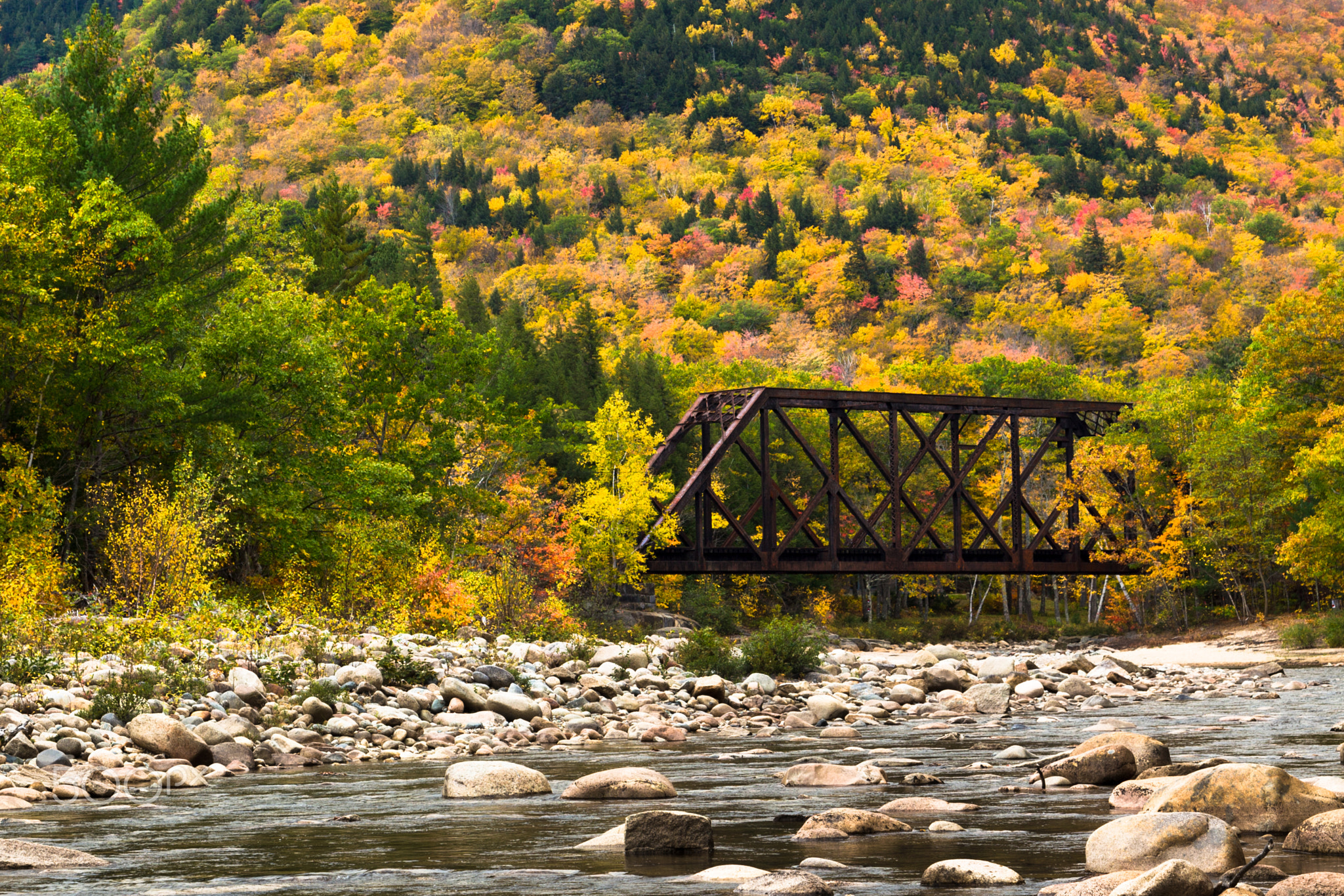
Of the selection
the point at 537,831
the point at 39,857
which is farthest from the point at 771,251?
the point at 39,857

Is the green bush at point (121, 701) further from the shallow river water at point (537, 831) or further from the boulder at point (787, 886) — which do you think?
the boulder at point (787, 886)

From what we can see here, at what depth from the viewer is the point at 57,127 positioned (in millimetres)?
36281


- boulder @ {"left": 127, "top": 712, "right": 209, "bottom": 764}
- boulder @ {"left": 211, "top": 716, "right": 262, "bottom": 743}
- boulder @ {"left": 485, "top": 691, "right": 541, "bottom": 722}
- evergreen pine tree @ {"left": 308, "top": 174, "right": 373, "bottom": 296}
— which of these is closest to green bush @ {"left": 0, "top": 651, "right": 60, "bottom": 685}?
boulder @ {"left": 211, "top": 716, "right": 262, "bottom": 743}

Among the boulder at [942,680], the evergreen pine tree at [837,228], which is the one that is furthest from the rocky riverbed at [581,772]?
the evergreen pine tree at [837,228]

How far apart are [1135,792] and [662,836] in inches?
213

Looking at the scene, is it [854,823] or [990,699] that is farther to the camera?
[990,699]

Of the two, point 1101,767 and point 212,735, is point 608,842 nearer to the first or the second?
point 1101,767

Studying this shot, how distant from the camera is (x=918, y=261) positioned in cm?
14275

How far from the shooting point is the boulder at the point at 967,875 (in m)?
10.1

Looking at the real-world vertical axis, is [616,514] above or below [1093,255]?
below

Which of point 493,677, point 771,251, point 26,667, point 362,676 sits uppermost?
point 771,251

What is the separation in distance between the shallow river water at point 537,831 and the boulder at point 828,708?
6823 mm

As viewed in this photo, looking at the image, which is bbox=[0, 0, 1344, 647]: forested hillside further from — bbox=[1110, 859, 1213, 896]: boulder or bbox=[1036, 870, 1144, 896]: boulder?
bbox=[1110, 859, 1213, 896]: boulder

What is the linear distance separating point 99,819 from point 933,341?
4610 inches
